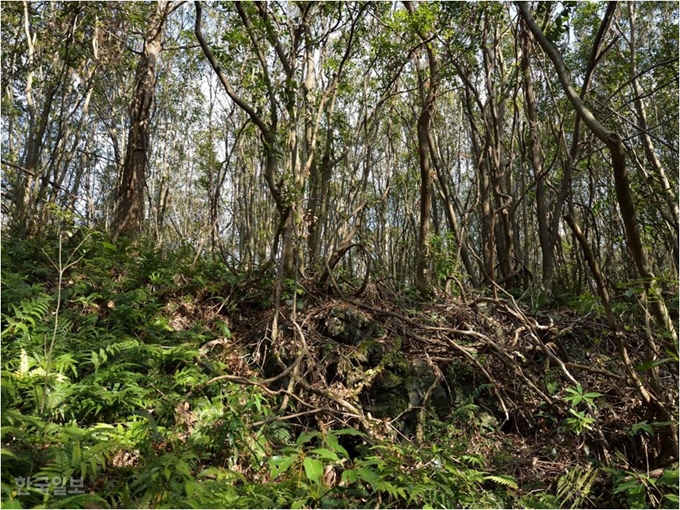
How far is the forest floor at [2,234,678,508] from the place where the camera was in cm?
243

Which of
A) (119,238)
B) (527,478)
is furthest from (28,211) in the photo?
(527,478)

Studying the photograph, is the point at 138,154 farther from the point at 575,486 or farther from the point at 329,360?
the point at 575,486

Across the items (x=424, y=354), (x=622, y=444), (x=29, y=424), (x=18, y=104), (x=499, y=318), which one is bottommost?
(x=622, y=444)

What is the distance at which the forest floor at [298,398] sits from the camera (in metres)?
2.43

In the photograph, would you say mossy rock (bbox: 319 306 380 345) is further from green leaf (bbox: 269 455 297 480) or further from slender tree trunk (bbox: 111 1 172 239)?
slender tree trunk (bbox: 111 1 172 239)

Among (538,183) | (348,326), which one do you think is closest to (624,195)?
(348,326)

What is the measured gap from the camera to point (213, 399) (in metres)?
3.34

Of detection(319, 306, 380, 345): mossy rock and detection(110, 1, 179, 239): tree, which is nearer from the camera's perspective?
detection(319, 306, 380, 345): mossy rock

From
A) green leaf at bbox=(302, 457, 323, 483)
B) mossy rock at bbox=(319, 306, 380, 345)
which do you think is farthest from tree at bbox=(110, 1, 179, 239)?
green leaf at bbox=(302, 457, 323, 483)

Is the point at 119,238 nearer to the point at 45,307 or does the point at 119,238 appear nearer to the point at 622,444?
the point at 45,307

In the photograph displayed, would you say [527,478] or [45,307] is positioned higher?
[45,307]

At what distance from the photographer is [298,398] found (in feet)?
11.6

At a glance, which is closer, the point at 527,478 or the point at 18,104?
the point at 527,478

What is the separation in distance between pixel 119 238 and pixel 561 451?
5.57m
